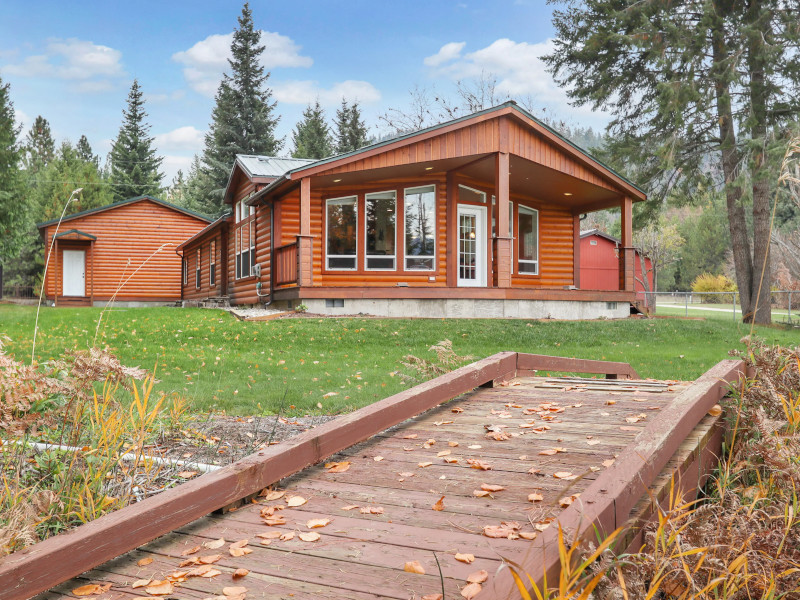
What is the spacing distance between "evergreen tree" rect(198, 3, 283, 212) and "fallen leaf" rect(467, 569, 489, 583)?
3766 cm

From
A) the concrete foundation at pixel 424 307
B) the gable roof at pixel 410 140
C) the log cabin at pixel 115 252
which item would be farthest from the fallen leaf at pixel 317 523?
the log cabin at pixel 115 252

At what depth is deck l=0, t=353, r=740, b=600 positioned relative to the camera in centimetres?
213

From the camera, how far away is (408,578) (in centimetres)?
215

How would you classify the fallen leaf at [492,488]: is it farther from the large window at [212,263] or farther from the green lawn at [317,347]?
the large window at [212,263]

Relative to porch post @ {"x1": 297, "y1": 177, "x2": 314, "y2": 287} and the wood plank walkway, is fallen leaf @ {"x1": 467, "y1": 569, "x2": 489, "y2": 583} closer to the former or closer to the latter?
the wood plank walkway

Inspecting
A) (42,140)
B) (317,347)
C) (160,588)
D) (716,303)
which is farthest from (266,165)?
(42,140)

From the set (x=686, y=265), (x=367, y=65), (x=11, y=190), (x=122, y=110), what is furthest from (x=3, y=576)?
(x=367, y=65)

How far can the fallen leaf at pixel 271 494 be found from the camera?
9.55 ft

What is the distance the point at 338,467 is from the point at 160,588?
1306 mm

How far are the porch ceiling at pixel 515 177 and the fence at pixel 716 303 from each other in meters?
6.09

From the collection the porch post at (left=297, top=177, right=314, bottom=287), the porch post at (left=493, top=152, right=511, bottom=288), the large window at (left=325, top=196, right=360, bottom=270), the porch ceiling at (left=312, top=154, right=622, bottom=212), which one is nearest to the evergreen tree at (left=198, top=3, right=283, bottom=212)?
the large window at (left=325, top=196, right=360, bottom=270)

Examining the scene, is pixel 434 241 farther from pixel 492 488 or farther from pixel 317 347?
pixel 492 488

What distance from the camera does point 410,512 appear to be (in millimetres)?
2723

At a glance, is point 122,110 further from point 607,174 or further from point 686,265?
point 686,265
